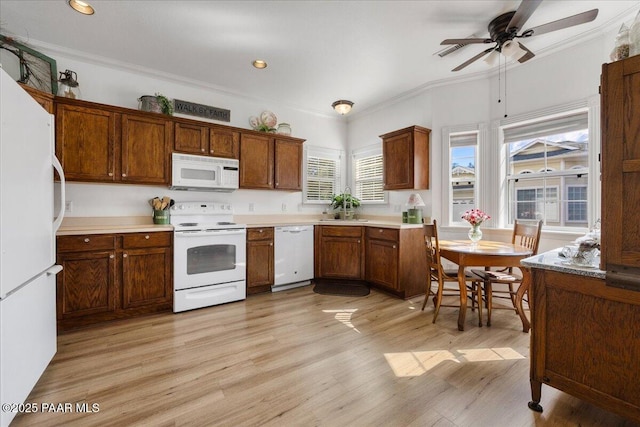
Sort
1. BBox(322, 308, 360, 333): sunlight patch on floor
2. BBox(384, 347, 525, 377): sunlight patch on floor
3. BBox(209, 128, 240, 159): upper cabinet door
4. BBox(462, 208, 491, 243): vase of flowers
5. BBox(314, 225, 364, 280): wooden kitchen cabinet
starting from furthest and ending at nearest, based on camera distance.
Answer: BBox(314, 225, 364, 280): wooden kitchen cabinet < BBox(209, 128, 240, 159): upper cabinet door < BBox(462, 208, 491, 243): vase of flowers < BBox(322, 308, 360, 333): sunlight patch on floor < BBox(384, 347, 525, 377): sunlight patch on floor

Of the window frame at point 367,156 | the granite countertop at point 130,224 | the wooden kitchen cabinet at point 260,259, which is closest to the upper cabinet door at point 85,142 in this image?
the granite countertop at point 130,224

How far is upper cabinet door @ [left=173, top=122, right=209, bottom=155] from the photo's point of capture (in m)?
3.41

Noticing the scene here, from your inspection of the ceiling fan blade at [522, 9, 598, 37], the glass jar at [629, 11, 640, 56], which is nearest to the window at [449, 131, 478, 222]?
the ceiling fan blade at [522, 9, 598, 37]

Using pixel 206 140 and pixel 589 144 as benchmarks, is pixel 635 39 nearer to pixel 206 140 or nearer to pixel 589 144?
pixel 589 144

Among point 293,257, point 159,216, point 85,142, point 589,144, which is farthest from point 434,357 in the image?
point 85,142

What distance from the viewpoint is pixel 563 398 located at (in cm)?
171

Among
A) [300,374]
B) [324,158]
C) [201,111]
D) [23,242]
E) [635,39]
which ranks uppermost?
[201,111]

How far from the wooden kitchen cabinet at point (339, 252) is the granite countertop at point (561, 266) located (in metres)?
2.49

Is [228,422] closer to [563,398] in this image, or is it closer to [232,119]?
[563,398]

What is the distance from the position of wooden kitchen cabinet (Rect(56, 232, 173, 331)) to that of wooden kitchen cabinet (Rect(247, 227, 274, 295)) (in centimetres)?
93

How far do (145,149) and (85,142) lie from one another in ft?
1.75

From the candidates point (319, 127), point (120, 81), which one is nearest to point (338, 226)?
point (319, 127)

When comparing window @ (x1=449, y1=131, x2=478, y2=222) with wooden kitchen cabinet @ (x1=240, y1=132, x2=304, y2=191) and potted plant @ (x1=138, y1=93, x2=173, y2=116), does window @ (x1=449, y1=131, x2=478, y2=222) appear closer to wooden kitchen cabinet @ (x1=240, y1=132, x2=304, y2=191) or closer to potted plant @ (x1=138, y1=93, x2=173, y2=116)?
wooden kitchen cabinet @ (x1=240, y1=132, x2=304, y2=191)

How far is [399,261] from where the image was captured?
3508mm
